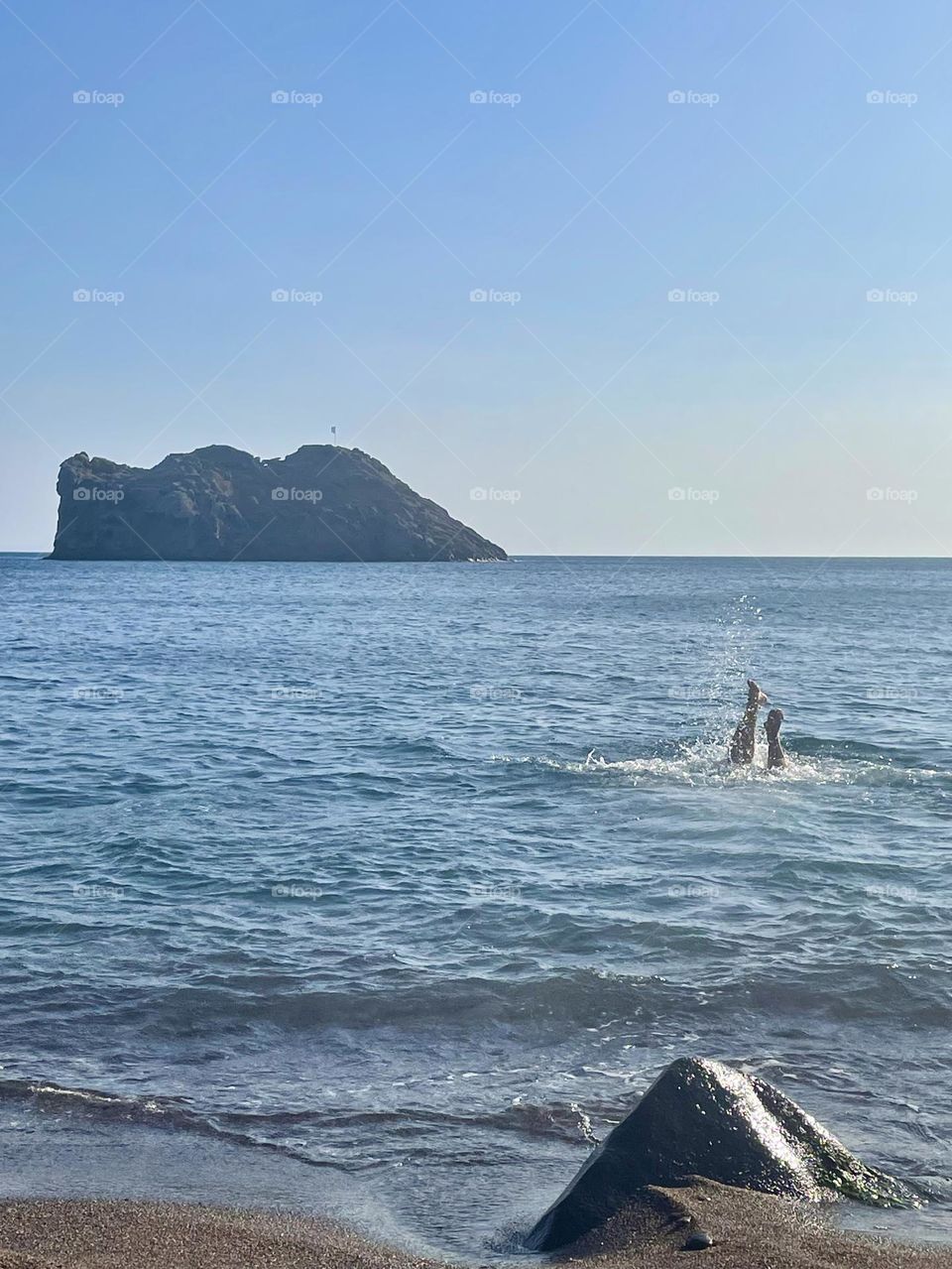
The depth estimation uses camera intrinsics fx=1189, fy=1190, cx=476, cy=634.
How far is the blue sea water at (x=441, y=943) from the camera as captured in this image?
8820 millimetres

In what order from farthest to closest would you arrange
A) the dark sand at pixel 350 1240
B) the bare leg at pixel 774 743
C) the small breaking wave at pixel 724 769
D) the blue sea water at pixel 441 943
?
the bare leg at pixel 774 743 → the small breaking wave at pixel 724 769 → the blue sea water at pixel 441 943 → the dark sand at pixel 350 1240

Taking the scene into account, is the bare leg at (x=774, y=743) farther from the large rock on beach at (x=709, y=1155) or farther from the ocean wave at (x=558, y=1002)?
the large rock on beach at (x=709, y=1155)

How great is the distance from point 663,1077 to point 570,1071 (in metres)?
2.55

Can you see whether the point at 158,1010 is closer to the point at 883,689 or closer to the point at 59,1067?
the point at 59,1067

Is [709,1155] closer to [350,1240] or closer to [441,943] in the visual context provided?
[350,1240]

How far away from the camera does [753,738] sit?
24.3m

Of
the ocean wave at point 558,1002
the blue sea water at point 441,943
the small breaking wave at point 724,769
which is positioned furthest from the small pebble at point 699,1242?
the small breaking wave at point 724,769

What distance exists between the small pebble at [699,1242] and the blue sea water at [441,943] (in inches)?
53.7

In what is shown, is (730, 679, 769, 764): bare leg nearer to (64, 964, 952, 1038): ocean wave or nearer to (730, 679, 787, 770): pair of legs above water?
(730, 679, 787, 770): pair of legs above water

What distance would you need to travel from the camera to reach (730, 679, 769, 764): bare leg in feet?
79.4

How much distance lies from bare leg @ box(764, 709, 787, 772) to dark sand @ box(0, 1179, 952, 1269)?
17251mm

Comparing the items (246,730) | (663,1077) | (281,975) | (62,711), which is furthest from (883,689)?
(663,1077)

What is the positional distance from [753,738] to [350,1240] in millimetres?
18244

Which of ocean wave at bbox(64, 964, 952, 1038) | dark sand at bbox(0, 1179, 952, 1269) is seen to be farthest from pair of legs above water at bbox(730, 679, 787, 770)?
dark sand at bbox(0, 1179, 952, 1269)
